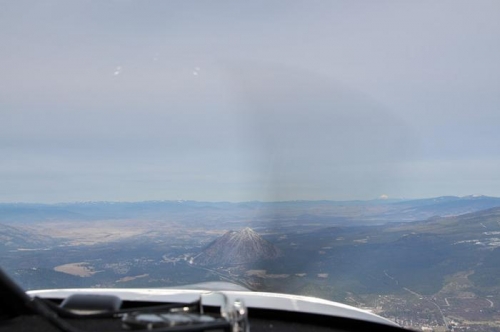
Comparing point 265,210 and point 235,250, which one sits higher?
point 265,210

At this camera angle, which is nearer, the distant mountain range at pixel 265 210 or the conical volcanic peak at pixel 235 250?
the conical volcanic peak at pixel 235 250

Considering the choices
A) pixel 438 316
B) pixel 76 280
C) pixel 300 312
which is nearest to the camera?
pixel 300 312

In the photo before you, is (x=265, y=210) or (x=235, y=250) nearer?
(x=235, y=250)

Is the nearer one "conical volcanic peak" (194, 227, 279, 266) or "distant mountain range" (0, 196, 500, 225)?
"conical volcanic peak" (194, 227, 279, 266)

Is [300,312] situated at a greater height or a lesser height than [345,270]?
greater

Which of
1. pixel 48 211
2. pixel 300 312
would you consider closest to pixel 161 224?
pixel 48 211

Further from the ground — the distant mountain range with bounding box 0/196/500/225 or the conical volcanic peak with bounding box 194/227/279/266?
the distant mountain range with bounding box 0/196/500/225

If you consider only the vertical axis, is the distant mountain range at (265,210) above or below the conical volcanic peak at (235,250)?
→ above

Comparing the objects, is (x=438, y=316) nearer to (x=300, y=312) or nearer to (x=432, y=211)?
(x=300, y=312)
